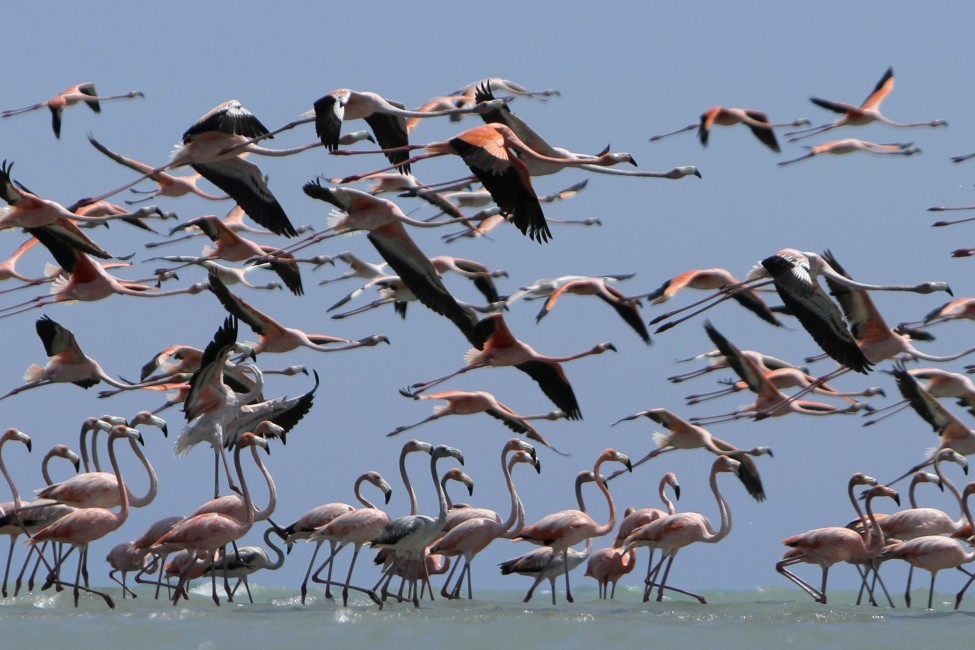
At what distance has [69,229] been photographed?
14680 millimetres

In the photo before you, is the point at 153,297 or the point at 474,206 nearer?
the point at 153,297

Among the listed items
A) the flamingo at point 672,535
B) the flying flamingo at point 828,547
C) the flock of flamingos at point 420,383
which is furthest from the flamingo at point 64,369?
the flying flamingo at point 828,547

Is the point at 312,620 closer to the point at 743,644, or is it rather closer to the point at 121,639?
the point at 121,639

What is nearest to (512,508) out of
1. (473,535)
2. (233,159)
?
(473,535)

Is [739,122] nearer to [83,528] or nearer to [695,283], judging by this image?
[695,283]

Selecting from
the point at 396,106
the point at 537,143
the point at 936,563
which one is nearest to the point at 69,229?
the point at 396,106

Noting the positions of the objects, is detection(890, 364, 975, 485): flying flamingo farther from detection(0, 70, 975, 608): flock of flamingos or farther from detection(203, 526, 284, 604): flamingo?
detection(203, 526, 284, 604): flamingo

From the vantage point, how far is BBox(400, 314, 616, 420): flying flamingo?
1533 centimetres

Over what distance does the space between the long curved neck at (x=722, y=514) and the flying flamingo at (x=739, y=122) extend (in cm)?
374

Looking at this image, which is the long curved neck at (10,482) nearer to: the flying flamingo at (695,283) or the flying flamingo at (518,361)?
the flying flamingo at (518,361)

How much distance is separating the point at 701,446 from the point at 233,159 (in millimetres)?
5980

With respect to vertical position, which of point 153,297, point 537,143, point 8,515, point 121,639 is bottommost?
point 121,639

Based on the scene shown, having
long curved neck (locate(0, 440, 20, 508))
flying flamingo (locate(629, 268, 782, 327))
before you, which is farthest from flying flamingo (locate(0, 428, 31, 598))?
flying flamingo (locate(629, 268, 782, 327))

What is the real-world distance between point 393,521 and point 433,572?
231 cm
